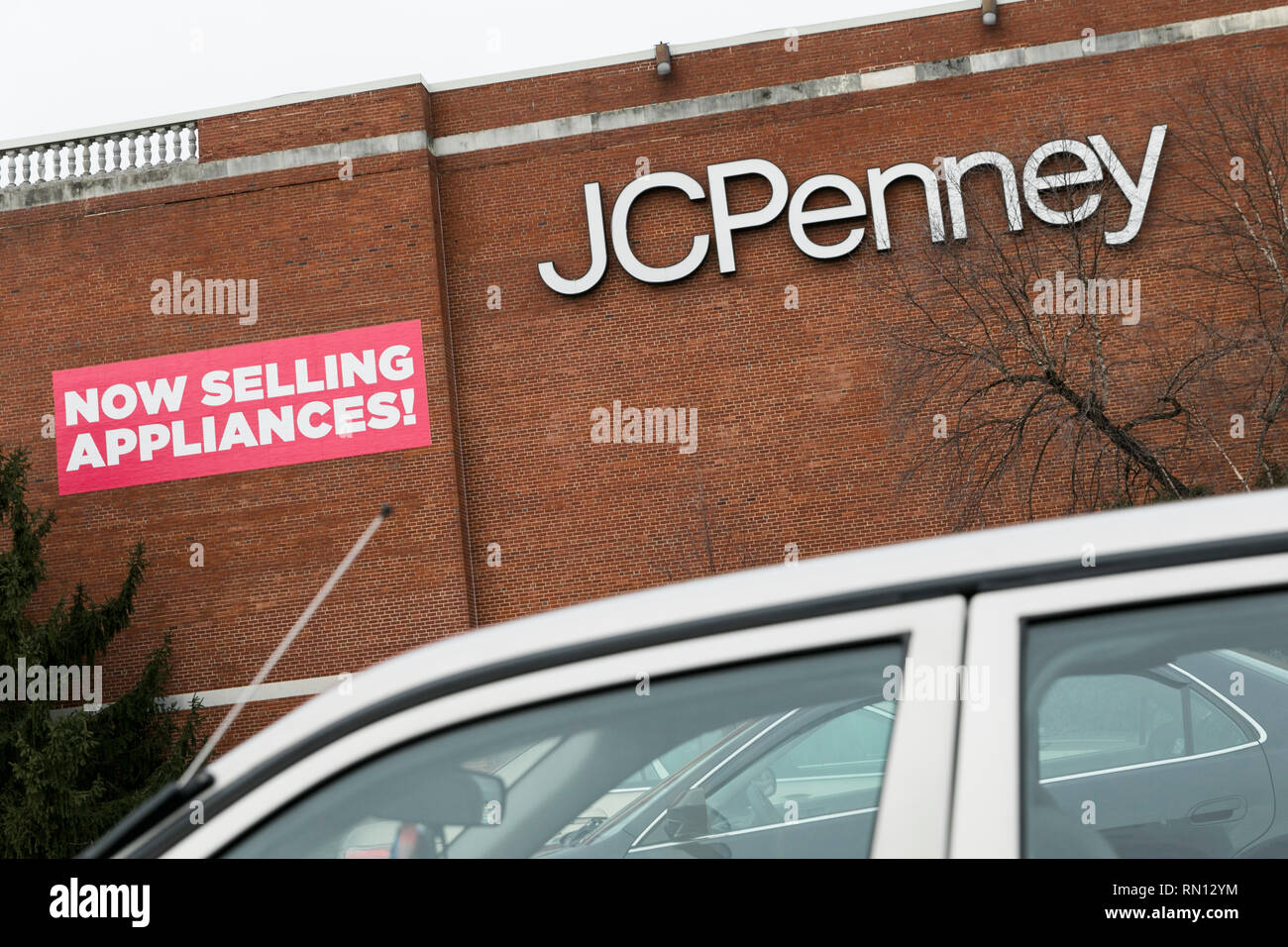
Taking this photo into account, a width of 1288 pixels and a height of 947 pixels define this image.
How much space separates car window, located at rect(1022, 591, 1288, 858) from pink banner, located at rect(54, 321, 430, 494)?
59.0ft

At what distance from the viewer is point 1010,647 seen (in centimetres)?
117

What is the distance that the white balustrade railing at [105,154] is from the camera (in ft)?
67.3

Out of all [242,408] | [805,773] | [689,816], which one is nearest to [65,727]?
[242,408]

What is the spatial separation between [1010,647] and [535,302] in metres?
19.4

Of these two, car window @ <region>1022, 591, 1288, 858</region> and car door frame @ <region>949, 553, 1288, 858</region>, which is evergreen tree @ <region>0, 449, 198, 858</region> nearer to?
car window @ <region>1022, 591, 1288, 858</region>

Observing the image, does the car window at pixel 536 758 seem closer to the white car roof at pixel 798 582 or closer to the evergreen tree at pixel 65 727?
the white car roof at pixel 798 582

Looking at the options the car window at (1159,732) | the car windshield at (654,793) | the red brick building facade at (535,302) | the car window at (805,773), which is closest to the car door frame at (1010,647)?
the car window at (1159,732)

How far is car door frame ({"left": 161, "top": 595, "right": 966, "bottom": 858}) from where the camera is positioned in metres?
1.13

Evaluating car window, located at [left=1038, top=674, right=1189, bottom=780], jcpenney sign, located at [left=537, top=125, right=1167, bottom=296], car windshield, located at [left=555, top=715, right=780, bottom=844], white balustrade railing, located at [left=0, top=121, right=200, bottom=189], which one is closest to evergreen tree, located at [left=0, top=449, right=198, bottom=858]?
white balustrade railing, located at [left=0, top=121, right=200, bottom=189]

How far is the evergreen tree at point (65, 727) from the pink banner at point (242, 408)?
145 cm

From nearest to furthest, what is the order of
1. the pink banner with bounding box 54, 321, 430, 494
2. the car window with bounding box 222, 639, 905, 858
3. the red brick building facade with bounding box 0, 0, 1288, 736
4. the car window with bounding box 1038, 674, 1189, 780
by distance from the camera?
the car window with bounding box 222, 639, 905, 858, the car window with bounding box 1038, 674, 1189, 780, the red brick building facade with bounding box 0, 0, 1288, 736, the pink banner with bounding box 54, 321, 430, 494

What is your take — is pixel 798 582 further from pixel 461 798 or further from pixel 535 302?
pixel 535 302
